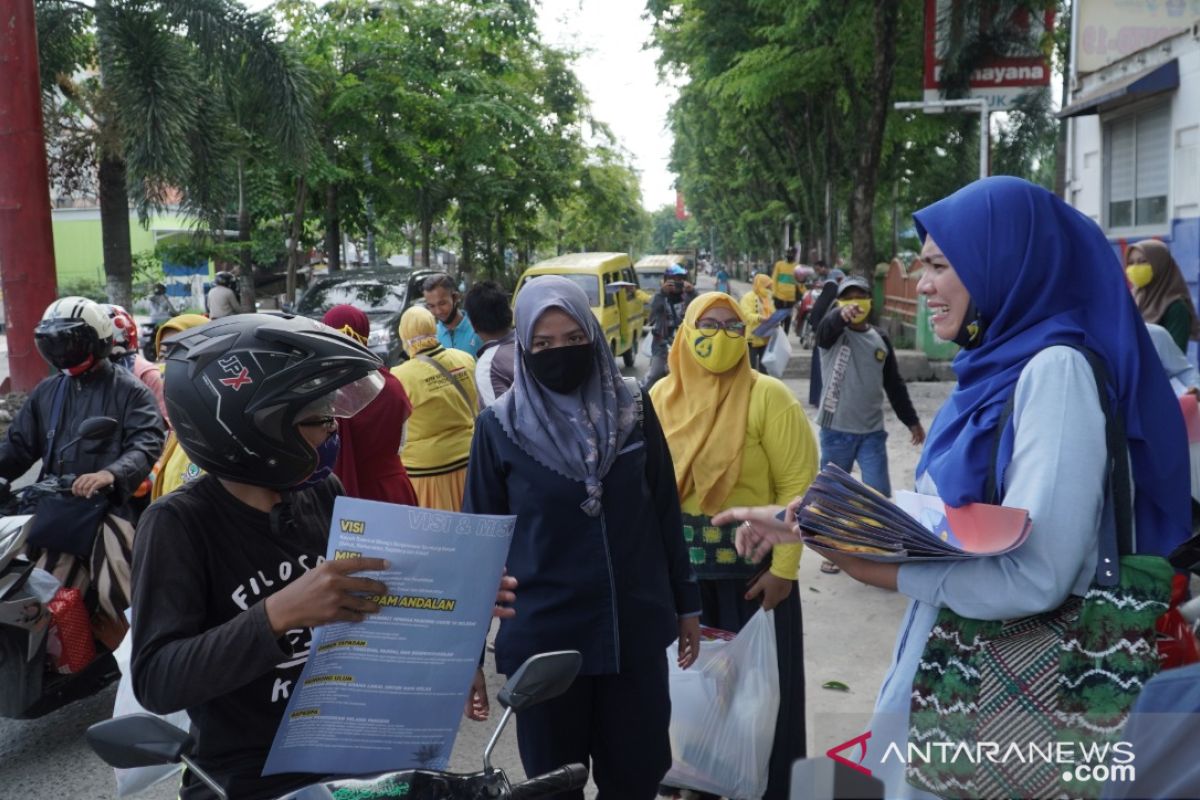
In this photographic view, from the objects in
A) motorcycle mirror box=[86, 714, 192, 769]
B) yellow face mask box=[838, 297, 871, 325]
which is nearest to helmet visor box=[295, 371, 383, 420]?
motorcycle mirror box=[86, 714, 192, 769]

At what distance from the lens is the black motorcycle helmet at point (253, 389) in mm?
1920

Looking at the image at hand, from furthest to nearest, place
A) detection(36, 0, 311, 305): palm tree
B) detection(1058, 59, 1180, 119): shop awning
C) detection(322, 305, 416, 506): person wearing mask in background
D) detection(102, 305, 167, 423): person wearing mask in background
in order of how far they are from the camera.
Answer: detection(1058, 59, 1180, 119): shop awning, detection(36, 0, 311, 305): palm tree, detection(102, 305, 167, 423): person wearing mask in background, detection(322, 305, 416, 506): person wearing mask in background

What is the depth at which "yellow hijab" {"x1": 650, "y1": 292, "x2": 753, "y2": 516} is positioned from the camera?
12.1 feet

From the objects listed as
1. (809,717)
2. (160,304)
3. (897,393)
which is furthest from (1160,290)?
(160,304)

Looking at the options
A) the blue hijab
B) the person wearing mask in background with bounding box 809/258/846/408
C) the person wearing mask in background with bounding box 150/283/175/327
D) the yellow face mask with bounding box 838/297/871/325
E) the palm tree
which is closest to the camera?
the blue hijab

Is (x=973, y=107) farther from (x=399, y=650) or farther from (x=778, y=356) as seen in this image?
(x=399, y=650)

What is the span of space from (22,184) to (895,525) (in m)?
10.3

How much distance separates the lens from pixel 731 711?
133 inches

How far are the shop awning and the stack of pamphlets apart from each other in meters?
13.3

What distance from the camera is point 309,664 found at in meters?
1.77

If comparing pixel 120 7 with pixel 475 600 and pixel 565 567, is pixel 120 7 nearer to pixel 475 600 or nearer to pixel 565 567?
pixel 565 567

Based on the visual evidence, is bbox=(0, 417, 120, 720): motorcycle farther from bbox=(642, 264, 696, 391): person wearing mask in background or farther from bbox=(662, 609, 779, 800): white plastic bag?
bbox=(642, 264, 696, 391): person wearing mask in background

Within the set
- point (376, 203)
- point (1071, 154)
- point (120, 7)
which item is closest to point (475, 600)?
point (120, 7)

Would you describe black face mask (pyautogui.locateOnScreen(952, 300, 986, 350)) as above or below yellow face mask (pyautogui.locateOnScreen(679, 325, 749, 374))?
above
